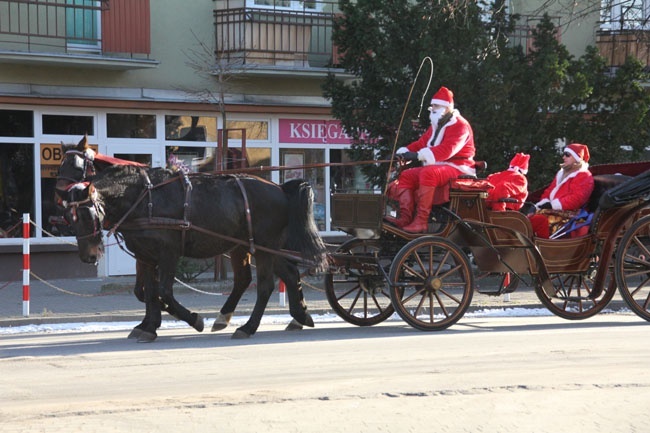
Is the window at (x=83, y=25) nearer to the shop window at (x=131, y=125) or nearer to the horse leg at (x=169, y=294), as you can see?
the shop window at (x=131, y=125)

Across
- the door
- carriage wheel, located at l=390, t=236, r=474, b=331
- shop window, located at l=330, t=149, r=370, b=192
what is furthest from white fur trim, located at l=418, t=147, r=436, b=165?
shop window, located at l=330, t=149, r=370, b=192

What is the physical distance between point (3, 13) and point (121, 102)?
8.02ft

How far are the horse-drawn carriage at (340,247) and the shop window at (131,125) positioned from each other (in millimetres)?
8083

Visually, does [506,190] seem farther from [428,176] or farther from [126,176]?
[126,176]

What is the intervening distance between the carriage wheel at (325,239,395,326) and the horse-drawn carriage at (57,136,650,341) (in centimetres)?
2

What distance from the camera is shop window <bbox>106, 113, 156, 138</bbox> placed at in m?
19.0

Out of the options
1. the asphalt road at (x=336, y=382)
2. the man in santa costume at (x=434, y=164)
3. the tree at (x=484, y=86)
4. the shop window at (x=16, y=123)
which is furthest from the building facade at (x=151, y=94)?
the asphalt road at (x=336, y=382)

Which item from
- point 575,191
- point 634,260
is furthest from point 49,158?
point 634,260

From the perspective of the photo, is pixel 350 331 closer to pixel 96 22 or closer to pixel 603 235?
pixel 603 235

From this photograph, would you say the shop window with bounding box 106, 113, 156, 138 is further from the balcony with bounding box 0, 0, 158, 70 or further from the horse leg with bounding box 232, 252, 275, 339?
the horse leg with bounding box 232, 252, 275, 339

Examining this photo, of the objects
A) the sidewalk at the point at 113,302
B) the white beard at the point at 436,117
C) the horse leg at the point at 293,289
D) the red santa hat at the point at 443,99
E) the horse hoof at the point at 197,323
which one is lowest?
the sidewalk at the point at 113,302

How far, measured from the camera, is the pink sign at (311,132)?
67.3 feet

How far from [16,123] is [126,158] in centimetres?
204

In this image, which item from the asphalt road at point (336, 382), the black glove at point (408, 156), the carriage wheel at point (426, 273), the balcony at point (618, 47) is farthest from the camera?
the balcony at point (618, 47)
